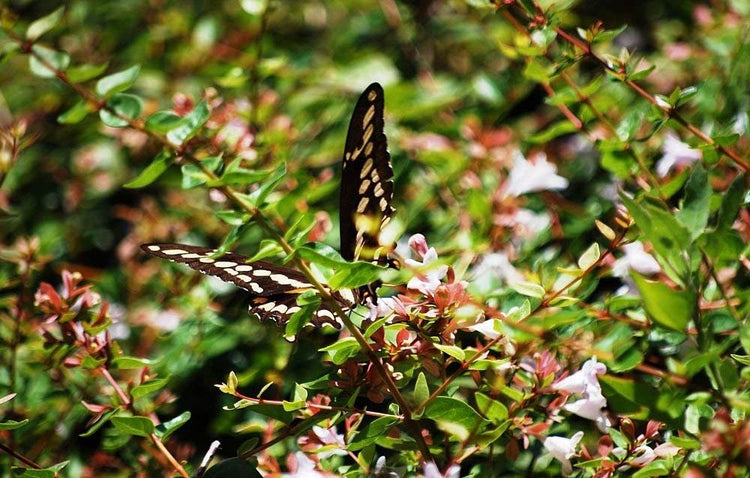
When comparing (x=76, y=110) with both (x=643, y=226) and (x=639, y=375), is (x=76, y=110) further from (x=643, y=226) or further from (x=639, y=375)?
(x=639, y=375)

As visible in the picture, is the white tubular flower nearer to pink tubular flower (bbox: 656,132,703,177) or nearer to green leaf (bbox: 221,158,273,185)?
pink tubular flower (bbox: 656,132,703,177)

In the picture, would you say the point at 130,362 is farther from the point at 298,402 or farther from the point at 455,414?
the point at 455,414

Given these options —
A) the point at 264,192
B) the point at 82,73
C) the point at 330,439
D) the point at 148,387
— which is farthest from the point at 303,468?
the point at 82,73

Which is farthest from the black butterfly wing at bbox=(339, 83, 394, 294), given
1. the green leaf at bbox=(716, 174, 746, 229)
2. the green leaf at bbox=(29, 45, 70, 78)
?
the green leaf at bbox=(716, 174, 746, 229)

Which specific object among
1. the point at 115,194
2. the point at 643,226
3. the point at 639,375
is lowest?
the point at 115,194

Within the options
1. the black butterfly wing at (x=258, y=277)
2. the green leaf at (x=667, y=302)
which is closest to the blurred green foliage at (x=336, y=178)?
the green leaf at (x=667, y=302)

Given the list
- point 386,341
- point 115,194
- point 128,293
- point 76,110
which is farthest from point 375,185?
point 115,194
